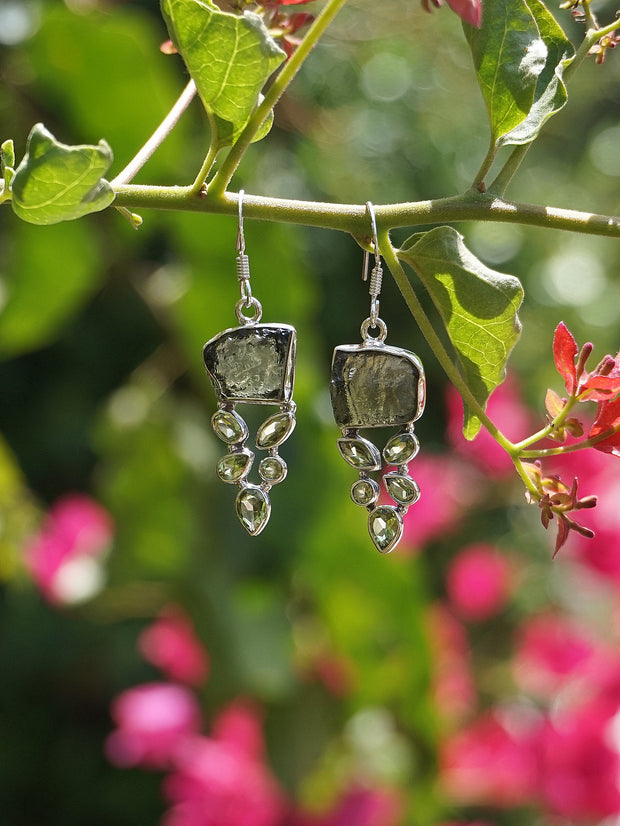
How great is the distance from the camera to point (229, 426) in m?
0.34

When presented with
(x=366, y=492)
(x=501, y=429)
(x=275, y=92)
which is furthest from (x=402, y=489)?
(x=501, y=429)

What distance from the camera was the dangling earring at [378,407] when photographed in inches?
13.1

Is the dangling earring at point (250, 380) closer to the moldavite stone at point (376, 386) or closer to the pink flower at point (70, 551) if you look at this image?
the moldavite stone at point (376, 386)

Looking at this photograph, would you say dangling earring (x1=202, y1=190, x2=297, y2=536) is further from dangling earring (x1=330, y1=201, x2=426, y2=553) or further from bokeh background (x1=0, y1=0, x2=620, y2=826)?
bokeh background (x1=0, y1=0, x2=620, y2=826)

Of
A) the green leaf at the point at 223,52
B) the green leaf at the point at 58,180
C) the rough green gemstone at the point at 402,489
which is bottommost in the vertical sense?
the rough green gemstone at the point at 402,489

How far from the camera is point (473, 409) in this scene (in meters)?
0.34

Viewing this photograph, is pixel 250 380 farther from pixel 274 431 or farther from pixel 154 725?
pixel 154 725

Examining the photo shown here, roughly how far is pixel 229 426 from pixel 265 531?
68cm

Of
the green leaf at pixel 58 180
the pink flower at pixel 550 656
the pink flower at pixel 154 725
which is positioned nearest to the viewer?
the green leaf at pixel 58 180

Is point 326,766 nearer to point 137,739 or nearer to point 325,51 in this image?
point 137,739

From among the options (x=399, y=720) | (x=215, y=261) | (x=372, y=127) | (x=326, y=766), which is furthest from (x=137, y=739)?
(x=372, y=127)

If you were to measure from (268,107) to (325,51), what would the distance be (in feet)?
3.07

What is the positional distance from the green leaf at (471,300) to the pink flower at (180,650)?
73 centimetres

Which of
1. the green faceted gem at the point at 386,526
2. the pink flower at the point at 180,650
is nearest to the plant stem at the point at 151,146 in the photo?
the green faceted gem at the point at 386,526
